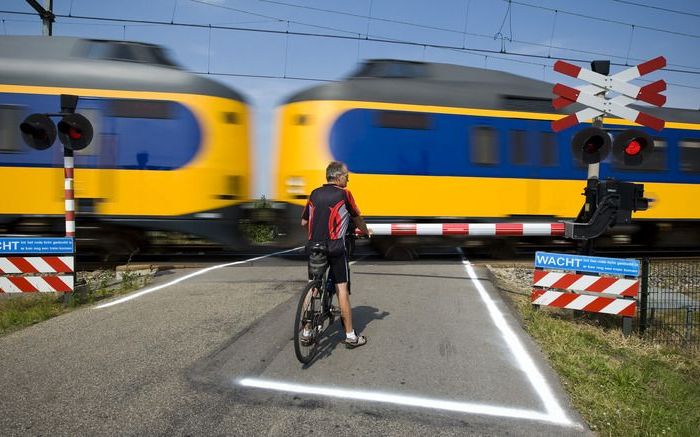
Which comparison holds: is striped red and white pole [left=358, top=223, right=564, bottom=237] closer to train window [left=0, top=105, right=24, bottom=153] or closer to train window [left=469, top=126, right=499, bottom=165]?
train window [left=469, top=126, right=499, bottom=165]

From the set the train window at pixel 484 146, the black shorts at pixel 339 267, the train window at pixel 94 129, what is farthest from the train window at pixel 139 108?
the black shorts at pixel 339 267

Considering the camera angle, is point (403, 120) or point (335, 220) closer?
point (335, 220)

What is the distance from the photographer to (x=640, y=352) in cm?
547

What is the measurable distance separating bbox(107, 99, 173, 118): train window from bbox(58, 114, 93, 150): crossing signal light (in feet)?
7.85

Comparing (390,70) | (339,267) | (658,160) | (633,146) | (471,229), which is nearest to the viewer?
(339,267)

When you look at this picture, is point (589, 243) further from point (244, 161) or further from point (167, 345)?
point (244, 161)

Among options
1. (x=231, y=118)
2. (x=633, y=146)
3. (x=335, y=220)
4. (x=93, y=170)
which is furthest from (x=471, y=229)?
(x=93, y=170)

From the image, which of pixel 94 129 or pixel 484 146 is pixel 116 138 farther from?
pixel 484 146

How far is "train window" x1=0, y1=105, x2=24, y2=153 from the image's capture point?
28.7 feet

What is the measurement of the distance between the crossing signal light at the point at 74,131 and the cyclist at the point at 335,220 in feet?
13.2

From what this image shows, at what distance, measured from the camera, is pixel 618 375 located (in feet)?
13.6

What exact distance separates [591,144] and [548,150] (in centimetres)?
483

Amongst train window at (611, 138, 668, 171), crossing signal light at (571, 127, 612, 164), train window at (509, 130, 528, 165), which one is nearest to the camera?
crossing signal light at (571, 127, 612, 164)

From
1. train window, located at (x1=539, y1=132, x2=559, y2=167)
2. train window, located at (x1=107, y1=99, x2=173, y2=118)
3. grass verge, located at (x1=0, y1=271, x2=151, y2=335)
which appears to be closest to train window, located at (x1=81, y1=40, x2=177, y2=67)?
train window, located at (x1=107, y1=99, x2=173, y2=118)
